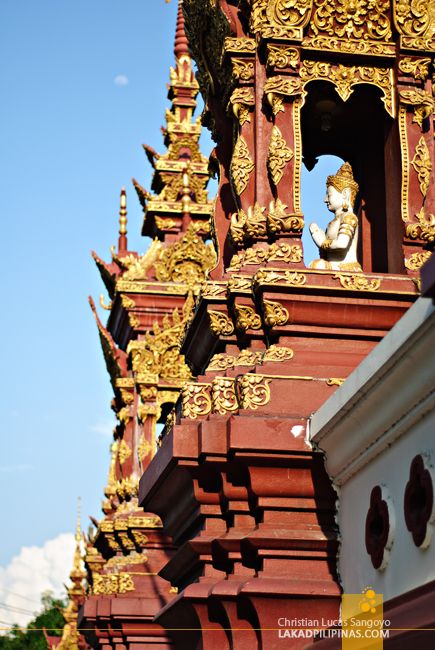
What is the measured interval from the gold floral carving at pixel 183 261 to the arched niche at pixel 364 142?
32.6 feet

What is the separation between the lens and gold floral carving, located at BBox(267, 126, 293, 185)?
8.48 metres

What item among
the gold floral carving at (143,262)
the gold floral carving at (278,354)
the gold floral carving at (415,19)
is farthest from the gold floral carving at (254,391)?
the gold floral carving at (143,262)

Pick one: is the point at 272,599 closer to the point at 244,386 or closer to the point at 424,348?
the point at 244,386

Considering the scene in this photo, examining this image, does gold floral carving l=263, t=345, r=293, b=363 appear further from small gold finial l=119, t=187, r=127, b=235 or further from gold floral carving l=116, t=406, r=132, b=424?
small gold finial l=119, t=187, r=127, b=235

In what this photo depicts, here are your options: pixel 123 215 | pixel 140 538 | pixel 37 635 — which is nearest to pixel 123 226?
pixel 123 215

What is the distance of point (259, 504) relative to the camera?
7148mm

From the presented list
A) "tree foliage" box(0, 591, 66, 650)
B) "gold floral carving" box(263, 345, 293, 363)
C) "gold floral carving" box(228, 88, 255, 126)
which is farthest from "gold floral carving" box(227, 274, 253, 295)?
"tree foliage" box(0, 591, 66, 650)

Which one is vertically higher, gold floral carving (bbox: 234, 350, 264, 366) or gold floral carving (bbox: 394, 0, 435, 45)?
gold floral carving (bbox: 394, 0, 435, 45)

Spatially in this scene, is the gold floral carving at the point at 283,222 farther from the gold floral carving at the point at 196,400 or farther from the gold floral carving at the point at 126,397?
the gold floral carving at the point at 126,397

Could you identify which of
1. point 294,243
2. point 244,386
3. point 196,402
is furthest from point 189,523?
point 294,243

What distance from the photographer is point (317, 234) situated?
902cm

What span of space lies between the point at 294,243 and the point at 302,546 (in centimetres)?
256

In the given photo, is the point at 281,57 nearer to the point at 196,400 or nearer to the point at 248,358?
the point at 248,358

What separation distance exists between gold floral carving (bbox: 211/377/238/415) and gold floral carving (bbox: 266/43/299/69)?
289 centimetres
